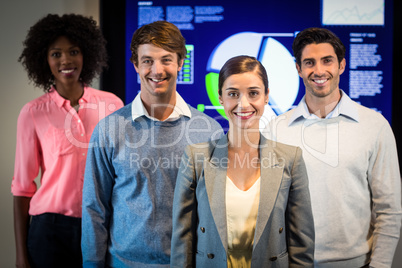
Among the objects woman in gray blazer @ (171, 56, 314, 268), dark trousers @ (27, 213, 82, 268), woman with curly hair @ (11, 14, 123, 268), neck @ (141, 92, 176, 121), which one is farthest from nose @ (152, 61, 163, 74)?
dark trousers @ (27, 213, 82, 268)

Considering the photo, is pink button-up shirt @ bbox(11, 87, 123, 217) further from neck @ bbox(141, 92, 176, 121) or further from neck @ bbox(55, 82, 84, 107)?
neck @ bbox(141, 92, 176, 121)

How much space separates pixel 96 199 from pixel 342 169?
142 centimetres

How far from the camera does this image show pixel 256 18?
3291mm

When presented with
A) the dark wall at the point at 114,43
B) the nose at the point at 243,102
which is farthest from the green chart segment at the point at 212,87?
the nose at the point at 243,102

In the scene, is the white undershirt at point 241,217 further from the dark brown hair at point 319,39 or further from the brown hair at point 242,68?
the dark brown hair at point 319,39

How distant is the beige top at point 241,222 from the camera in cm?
186

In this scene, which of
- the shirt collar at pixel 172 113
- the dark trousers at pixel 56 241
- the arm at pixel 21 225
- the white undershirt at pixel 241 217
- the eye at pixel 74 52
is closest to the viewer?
the white undershirt at pixel 241 217

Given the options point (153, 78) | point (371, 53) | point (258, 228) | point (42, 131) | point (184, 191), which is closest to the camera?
point (258, 228)

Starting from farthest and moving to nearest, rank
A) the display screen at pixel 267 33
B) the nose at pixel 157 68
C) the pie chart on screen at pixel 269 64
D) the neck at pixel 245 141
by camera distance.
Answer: the display screen at pixel 267 33 < the pie chart on screen at pixel 269 64 < the nose at pixel 157 68 < the neck at pixel 245 141

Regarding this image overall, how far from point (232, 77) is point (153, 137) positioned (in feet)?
2.05

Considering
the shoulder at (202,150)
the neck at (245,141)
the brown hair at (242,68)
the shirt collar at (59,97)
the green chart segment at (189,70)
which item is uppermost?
the green chart segment at (189,70)

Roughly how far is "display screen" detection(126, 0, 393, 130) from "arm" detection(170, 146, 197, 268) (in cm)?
136

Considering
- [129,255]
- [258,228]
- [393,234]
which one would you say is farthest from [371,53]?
[129,255]

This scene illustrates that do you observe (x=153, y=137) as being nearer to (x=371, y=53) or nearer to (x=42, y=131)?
(x=42, y=131)
